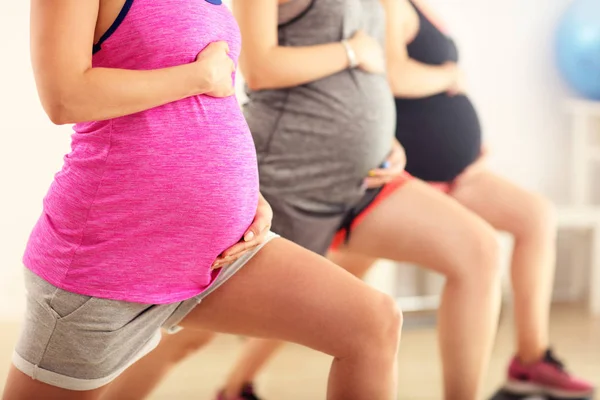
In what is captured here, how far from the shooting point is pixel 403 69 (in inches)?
78.4

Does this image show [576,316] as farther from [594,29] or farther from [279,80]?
[279,80]

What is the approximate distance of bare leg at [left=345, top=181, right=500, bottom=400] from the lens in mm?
1735

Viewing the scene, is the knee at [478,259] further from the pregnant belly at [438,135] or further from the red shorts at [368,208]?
the pregnant belly at [438,135]

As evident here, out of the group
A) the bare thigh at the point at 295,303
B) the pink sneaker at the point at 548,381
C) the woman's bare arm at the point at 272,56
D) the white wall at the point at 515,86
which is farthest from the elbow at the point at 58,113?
the white wall at the point at 515,86

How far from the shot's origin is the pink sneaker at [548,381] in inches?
81.1

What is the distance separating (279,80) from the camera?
158cm

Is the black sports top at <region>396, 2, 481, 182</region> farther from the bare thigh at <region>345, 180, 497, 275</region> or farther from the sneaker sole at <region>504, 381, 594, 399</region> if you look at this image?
the sneaker sole at <region>504, 381, 594, 399</region>

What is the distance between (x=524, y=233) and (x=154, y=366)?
3.04ft

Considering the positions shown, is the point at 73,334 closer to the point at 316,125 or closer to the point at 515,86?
the point at 316,125

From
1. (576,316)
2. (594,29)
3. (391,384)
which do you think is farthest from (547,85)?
(391,384)

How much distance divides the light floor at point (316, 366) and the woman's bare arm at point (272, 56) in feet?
3.48

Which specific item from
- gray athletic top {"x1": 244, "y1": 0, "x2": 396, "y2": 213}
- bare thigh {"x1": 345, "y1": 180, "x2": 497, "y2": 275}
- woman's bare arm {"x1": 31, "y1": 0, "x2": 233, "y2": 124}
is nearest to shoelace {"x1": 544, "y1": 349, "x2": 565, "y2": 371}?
bare thigh {"x1": 345, "y1": 180, "x2": 497, "y2": 275}

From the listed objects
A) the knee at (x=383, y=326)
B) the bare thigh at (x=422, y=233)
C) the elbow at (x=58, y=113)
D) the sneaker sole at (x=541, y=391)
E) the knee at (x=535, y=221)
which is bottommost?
the sneaker sole at (x=541, y=391)

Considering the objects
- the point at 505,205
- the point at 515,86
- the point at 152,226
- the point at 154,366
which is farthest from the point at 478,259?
the point at 515,86
